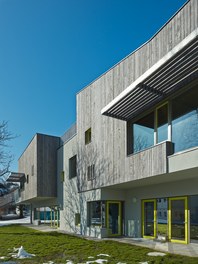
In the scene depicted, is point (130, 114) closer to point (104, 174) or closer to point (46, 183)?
point (104, 174)

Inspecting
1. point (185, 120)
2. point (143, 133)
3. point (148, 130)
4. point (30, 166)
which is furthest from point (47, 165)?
point (185, 120)

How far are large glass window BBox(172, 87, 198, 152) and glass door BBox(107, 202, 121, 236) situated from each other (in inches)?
280

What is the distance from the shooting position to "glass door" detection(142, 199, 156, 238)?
14719 millimetres

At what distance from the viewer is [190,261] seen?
8820 mm

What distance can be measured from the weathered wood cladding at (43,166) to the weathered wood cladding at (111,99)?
7.75 meters

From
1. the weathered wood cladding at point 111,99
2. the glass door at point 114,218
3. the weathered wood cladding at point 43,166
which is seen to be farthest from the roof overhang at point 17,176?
the glass door at point 114,218

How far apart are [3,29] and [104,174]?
313 inches

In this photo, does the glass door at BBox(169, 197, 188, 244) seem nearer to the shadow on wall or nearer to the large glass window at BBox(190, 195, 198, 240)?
the large glass window at BBox(190, 195, 198, 240)

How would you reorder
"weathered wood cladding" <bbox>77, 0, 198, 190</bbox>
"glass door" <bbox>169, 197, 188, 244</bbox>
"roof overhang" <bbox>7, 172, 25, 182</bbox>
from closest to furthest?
"weathered wood cladding" <bbox>77, 0, 198, 190</bbox> → "glass door" <bbox>169, 197, 188, 244</bbox> → "roof overhang" <bbox>7, 172, 25, 182</bbox>

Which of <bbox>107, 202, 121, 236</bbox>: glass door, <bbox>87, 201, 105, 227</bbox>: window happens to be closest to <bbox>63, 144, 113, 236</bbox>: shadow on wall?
<bbox>87, 201, 105, 227</bbox>: window

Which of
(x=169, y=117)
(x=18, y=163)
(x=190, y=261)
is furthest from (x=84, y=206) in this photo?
(x=18, y=163)

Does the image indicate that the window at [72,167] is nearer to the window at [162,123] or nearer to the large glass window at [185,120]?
the window at [162,123]

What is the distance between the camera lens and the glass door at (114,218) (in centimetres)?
1681

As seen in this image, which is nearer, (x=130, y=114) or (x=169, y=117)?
(x=169, y=117)
